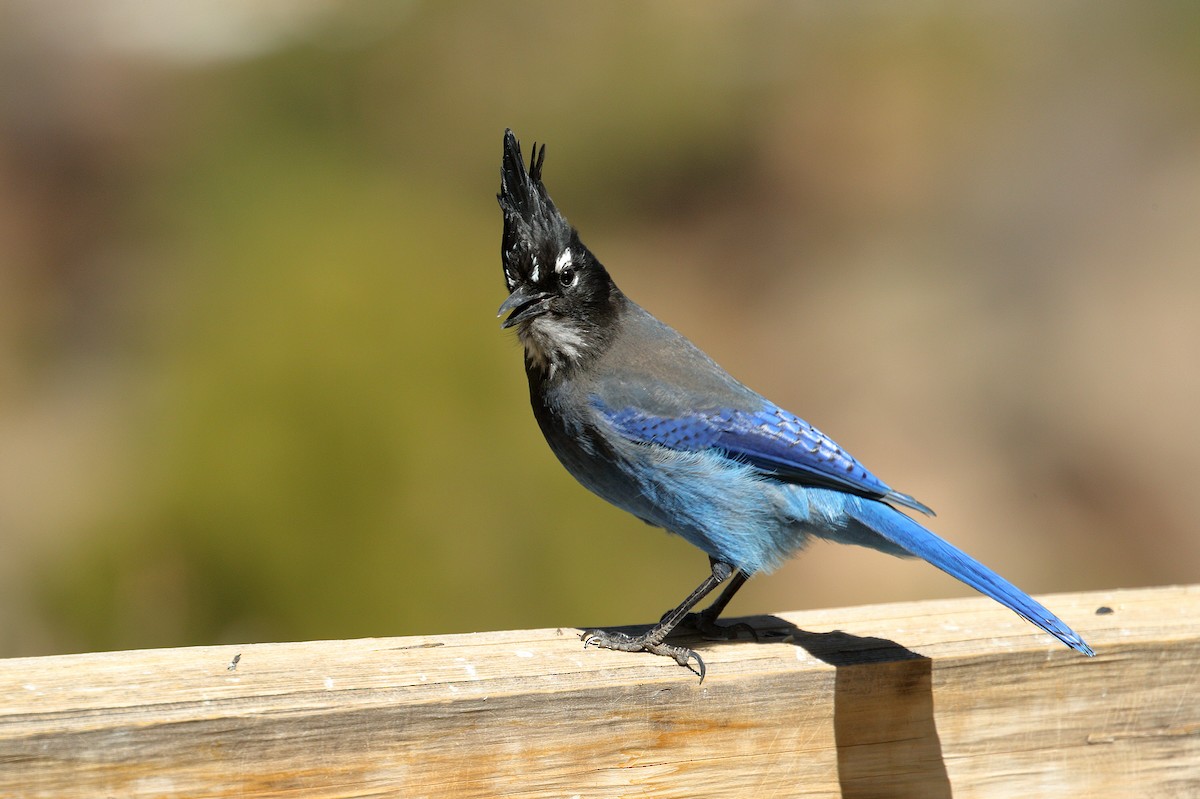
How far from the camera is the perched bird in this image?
115 inches

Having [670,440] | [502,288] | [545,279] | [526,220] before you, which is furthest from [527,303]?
[502,288]

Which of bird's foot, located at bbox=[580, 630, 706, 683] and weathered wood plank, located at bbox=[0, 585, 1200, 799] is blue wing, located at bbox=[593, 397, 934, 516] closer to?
weathered wood plank, located at bbox=[0, 585, 1200, 799]

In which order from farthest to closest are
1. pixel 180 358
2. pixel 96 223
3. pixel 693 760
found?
pixel 96 223 < pixel 180 358 < pixel 693 760

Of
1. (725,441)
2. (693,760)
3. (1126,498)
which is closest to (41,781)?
(693,760)

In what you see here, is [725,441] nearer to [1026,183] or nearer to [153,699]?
[153,699]

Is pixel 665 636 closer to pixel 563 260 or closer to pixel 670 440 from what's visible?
pixel 670 440

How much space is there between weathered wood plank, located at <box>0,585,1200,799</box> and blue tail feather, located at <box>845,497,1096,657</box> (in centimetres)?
15

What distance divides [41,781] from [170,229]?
3.62 meters

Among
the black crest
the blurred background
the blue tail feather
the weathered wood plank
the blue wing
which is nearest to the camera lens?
the weathered wood plank

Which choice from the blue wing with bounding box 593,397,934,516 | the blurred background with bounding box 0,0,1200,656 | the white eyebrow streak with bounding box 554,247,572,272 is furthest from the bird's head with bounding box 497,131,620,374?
the blurred background with bounding box 0,0,1200,656

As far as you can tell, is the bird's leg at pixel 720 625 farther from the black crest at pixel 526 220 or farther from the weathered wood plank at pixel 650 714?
the black crest at pixel 526 220

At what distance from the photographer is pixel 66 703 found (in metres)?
1.97

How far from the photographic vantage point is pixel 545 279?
3125mm

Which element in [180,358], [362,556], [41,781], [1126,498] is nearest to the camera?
[41,781]
